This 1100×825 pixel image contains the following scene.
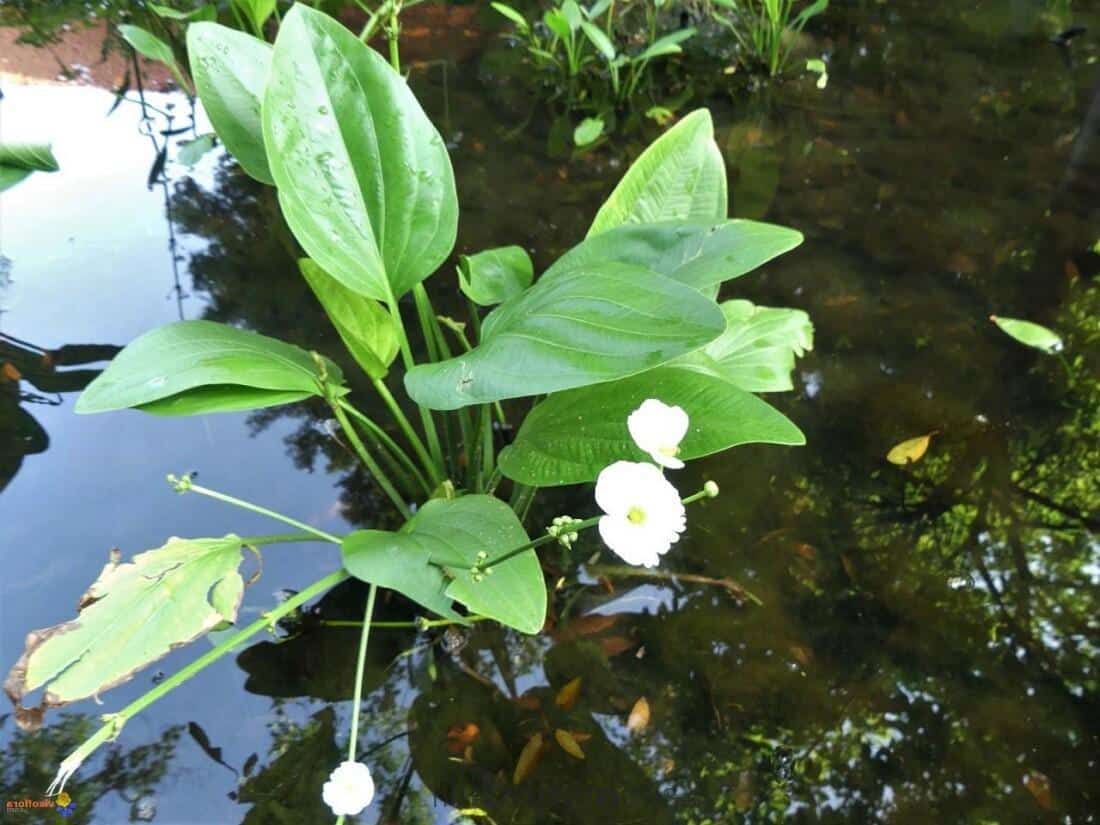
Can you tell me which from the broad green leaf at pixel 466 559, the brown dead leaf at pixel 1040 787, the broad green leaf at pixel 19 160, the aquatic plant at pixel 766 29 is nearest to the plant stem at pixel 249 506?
the broad green leaf at pixel 466 559

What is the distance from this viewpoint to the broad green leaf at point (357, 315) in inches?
45.8

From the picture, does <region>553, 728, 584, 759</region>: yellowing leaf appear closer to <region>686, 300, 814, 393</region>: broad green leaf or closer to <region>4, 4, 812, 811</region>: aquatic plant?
<region>4, 4, 812, 811</region>: aquatic plant

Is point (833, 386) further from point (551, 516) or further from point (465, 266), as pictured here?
point (465, 266)

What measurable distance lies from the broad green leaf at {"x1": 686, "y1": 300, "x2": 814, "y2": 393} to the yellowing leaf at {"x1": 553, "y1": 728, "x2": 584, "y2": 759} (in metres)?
0.60

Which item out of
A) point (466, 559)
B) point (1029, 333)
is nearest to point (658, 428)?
point (466, 559)

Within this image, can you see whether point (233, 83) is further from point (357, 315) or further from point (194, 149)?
point (194, 149)

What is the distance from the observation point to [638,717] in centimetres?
118

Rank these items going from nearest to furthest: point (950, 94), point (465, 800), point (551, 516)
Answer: point (465, 800) → point (551, 516) → point (950, 94)

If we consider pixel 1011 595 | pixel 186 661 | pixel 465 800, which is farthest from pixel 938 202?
pixel 186 661

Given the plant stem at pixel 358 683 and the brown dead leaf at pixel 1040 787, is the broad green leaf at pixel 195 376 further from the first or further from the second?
the brown dead leaf at pixel 1040 787

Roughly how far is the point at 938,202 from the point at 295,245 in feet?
5.98

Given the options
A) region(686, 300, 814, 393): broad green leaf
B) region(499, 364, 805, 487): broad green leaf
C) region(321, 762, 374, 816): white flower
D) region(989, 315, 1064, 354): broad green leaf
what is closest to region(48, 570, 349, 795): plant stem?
region(321, 762, 374, 816): white flower

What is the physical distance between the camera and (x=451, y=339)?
1.75 meters

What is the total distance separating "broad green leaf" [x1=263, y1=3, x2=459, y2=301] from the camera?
1021 mm
